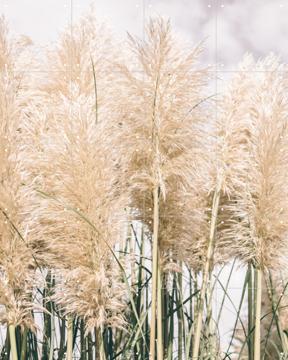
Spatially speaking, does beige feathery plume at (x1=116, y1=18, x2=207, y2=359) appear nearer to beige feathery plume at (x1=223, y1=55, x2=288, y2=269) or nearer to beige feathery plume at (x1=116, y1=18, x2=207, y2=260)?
beige feathery plume at (x1=116, y1=18, x2=207, y2=260)

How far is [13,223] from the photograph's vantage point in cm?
272

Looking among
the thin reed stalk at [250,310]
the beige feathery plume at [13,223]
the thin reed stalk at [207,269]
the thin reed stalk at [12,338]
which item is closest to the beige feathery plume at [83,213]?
the beige feathery plume at [13,223]

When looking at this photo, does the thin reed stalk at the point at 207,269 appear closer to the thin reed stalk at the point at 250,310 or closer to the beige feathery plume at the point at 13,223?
the thin reed stalk at the point at 250,310

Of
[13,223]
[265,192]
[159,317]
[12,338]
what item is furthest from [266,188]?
[12,338]

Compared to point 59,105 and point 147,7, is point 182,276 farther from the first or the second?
point 147,7

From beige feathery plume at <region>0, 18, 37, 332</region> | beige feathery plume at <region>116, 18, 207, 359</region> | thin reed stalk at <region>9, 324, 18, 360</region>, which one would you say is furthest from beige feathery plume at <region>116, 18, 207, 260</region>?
thin reed stalk at <region>9, 324, 18, 360</region>

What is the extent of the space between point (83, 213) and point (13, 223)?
25 cm

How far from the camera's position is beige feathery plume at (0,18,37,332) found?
271 cm

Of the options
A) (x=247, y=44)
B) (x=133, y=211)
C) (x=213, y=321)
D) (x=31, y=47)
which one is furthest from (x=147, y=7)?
(x=213, y=321)

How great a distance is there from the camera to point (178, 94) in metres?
2.95

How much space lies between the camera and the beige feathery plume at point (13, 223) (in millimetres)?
2709

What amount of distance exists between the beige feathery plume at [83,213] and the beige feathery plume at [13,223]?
0.28ft

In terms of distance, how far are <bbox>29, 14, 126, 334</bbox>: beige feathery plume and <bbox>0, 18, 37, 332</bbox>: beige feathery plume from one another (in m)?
0.09

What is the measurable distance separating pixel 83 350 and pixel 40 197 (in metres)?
0.81
